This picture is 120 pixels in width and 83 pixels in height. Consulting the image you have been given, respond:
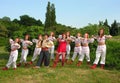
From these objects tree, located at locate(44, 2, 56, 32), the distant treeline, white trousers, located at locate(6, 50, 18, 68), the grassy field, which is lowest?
the grassy field

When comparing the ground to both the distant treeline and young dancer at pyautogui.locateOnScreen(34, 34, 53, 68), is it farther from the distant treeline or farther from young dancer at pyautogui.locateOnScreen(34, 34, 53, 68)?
the distant treeline

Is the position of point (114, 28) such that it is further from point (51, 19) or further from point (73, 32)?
point (73, 32)

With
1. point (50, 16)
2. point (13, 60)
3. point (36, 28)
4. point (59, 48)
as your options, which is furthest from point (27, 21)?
point (13, 60)

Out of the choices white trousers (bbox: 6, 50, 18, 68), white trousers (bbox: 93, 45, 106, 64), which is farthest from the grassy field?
white trousers (bbox: 93, 45, 106, 64)

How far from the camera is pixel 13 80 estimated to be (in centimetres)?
1281

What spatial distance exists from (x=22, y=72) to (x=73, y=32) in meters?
10.3

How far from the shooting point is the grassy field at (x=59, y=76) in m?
13.0

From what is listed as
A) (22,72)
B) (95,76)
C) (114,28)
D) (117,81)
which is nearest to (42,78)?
(22,72)

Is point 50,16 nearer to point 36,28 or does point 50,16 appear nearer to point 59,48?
point 36,28

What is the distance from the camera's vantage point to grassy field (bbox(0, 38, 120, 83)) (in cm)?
1299

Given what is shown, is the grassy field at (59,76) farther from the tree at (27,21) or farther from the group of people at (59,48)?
the tree at (27,21)

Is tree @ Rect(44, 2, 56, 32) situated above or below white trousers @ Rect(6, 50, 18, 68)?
above

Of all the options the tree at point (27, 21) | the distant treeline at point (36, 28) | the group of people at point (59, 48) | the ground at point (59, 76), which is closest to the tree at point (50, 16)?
the distant treeline at point (36, 28)

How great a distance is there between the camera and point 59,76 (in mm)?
13445
